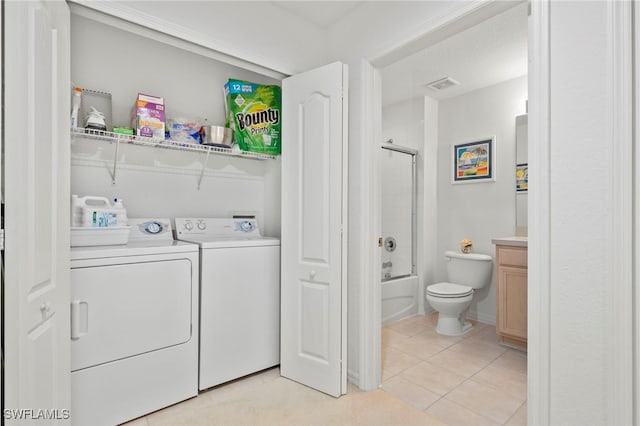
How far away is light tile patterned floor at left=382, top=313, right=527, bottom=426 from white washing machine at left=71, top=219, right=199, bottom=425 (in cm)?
132

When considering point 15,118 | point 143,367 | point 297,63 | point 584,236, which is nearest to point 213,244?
point 143,367

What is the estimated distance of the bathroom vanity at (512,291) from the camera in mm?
2635

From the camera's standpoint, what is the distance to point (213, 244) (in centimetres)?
206

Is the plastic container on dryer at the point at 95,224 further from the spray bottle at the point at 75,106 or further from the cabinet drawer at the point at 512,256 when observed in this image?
the cabinet drawer at the point at 512,256

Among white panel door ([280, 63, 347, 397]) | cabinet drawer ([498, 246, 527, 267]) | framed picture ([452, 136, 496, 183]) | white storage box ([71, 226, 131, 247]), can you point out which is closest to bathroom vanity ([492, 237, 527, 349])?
cabinet drawer ([498, 246, 527, 267])

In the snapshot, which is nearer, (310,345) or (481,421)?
(481,421)

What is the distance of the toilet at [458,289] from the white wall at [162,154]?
1642mm

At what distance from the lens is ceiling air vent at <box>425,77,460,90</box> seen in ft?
10.9

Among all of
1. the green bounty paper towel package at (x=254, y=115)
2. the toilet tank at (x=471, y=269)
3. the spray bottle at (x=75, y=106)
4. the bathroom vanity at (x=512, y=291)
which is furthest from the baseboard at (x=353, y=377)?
the spray bottle at (x=75, y=106)

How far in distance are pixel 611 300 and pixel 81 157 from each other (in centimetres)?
267

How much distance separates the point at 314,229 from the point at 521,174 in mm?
2272

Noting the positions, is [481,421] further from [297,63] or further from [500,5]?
[297,63]

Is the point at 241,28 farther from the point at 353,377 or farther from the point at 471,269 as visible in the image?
the point at 471,269

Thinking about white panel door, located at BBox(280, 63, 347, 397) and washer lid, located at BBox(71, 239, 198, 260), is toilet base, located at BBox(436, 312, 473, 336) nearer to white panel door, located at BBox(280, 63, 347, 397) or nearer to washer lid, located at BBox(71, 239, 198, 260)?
white panel door, located at BBox(280, 63, 347, 397)
